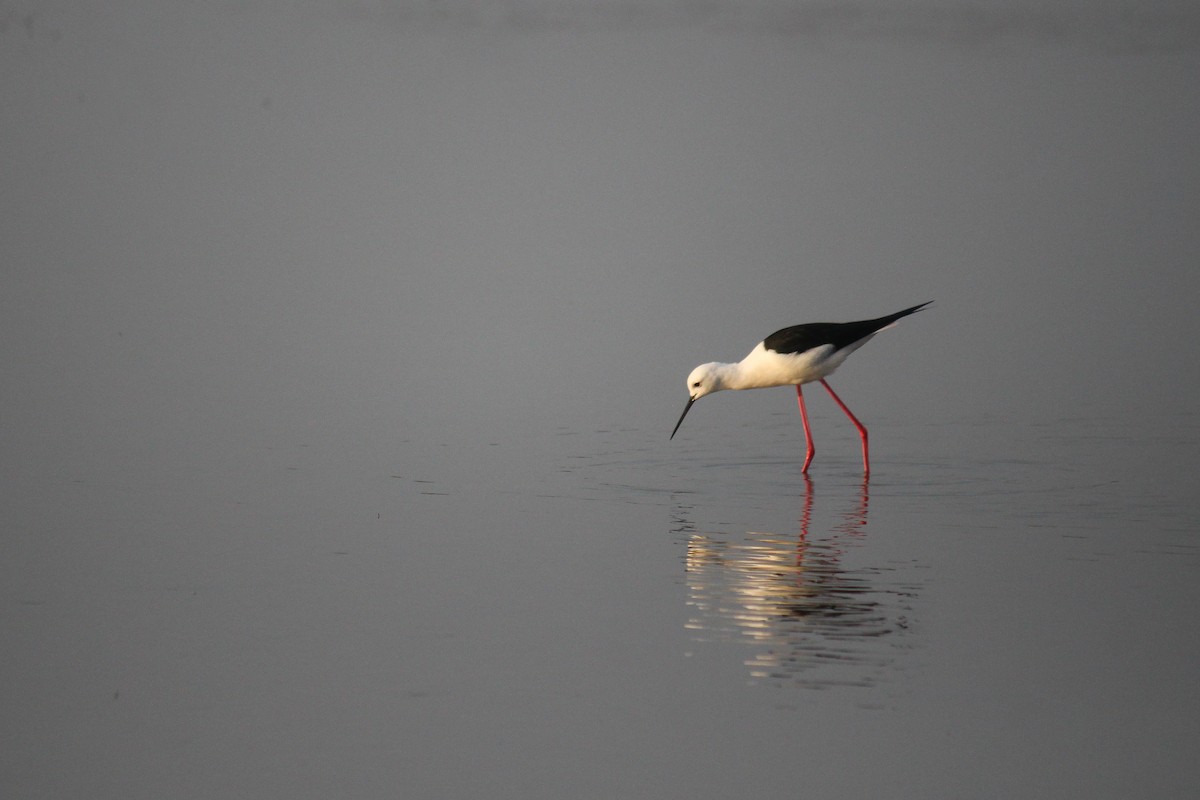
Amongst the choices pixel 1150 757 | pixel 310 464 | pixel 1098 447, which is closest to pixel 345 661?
pixel 1150 757

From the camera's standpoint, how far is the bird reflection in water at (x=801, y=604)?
530cm

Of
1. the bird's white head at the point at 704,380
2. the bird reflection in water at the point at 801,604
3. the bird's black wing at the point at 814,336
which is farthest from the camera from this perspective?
the bird's white head at the point at 704,380

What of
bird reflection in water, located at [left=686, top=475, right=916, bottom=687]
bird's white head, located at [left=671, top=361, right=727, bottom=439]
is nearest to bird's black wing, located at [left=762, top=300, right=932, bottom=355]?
bird's white head, located at [left=671, top=361, right=727, bottom=439]

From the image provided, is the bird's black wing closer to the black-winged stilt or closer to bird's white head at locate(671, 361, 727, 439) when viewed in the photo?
the black-winged stilt

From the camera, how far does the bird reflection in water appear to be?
5295 millimetres

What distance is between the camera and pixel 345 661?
5480mm

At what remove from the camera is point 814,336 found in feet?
34.7

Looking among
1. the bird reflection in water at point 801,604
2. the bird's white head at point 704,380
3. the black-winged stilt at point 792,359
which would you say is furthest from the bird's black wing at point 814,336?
the bird reflection in water at point 801,604

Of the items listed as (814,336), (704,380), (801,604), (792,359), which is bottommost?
(801,604)

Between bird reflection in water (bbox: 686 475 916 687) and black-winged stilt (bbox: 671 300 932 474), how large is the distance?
303 cm

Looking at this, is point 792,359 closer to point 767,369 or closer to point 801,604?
point 767,369

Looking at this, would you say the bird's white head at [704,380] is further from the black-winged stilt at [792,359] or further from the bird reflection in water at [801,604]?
the bird reflection in water at [801,604]

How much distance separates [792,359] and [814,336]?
0.24m

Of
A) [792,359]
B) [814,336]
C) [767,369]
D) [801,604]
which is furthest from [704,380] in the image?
[801,604]
